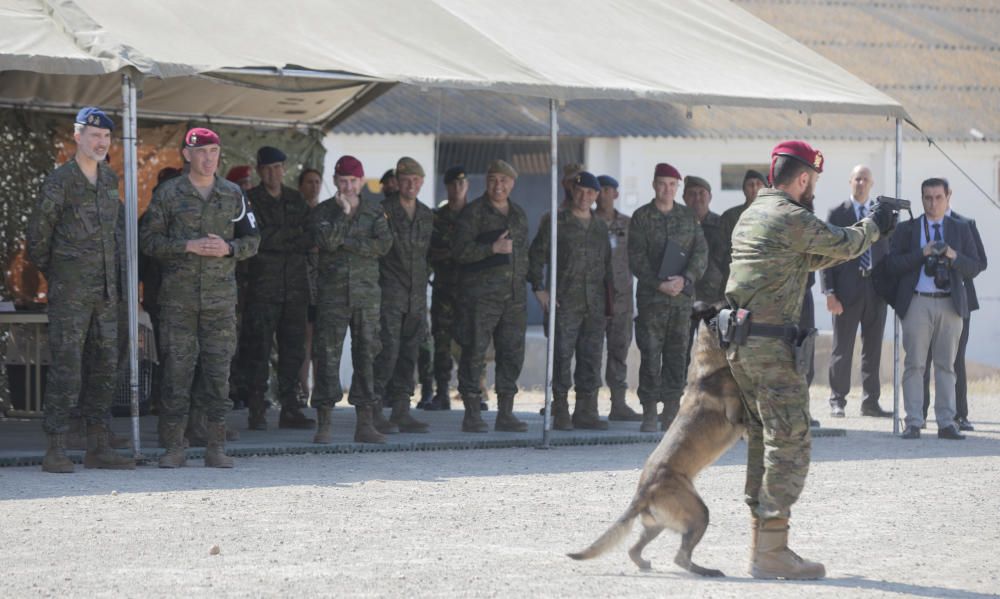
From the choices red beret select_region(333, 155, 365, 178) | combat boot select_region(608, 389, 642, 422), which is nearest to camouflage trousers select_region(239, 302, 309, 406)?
red beret select_region(333, 155, 365, 178)

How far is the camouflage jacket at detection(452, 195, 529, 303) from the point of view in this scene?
11180 millimetres

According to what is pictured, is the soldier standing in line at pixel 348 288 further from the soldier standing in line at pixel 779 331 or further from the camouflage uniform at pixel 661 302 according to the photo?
the soldier standing in line at pixel 779 331

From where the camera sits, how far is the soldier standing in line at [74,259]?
8.96m

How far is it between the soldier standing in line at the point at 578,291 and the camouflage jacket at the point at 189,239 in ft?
9.48

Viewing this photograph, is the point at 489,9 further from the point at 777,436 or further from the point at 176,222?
the point at 777,436

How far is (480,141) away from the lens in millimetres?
22312

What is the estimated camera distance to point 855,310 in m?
13.4

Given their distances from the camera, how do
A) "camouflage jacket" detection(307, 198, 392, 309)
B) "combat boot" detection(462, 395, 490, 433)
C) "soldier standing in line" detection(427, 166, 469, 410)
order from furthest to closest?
"soldier standing in line" detection(427, 166, 469, 410), "combat boot" detection(462, 395, 490, 433), "camouflage jacket" detection(307, 198, 392, 309)

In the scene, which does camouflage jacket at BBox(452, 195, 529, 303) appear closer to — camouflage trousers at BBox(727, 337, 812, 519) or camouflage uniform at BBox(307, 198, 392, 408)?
camouflage uniform at BBox(307, 198, 392, 408)

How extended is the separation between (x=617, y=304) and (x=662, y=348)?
885mm

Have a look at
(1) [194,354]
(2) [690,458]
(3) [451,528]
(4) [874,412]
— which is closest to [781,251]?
(2) [690,458]

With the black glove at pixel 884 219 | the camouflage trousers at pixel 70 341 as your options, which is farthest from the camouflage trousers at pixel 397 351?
the black glove at pixel 884 219

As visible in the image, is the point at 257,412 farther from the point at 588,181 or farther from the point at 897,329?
the point at 897,329

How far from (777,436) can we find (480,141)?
1633 centimetres
